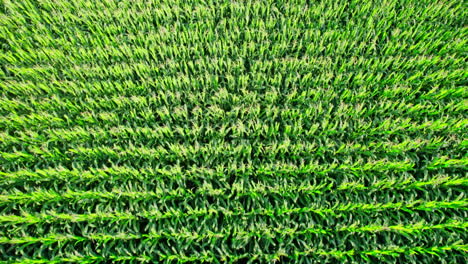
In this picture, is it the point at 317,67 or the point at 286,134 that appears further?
the point at 317,67

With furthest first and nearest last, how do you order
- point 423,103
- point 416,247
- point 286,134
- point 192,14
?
point 192,14 → point 423,103 → point 286,134 → point 416,247

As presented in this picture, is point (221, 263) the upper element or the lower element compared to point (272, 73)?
lower

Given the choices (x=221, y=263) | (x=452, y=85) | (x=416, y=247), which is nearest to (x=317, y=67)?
(x=452, y=85)

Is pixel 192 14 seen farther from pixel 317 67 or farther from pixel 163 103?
pixel 317 67

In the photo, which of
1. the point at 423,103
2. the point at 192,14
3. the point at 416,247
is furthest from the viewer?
the point at 192,14

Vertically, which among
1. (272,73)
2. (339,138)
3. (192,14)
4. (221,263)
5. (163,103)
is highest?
(192,14)

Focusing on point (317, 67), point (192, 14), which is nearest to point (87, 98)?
point (192, 14)

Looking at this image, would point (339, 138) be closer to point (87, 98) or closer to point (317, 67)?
point (317, 67)
